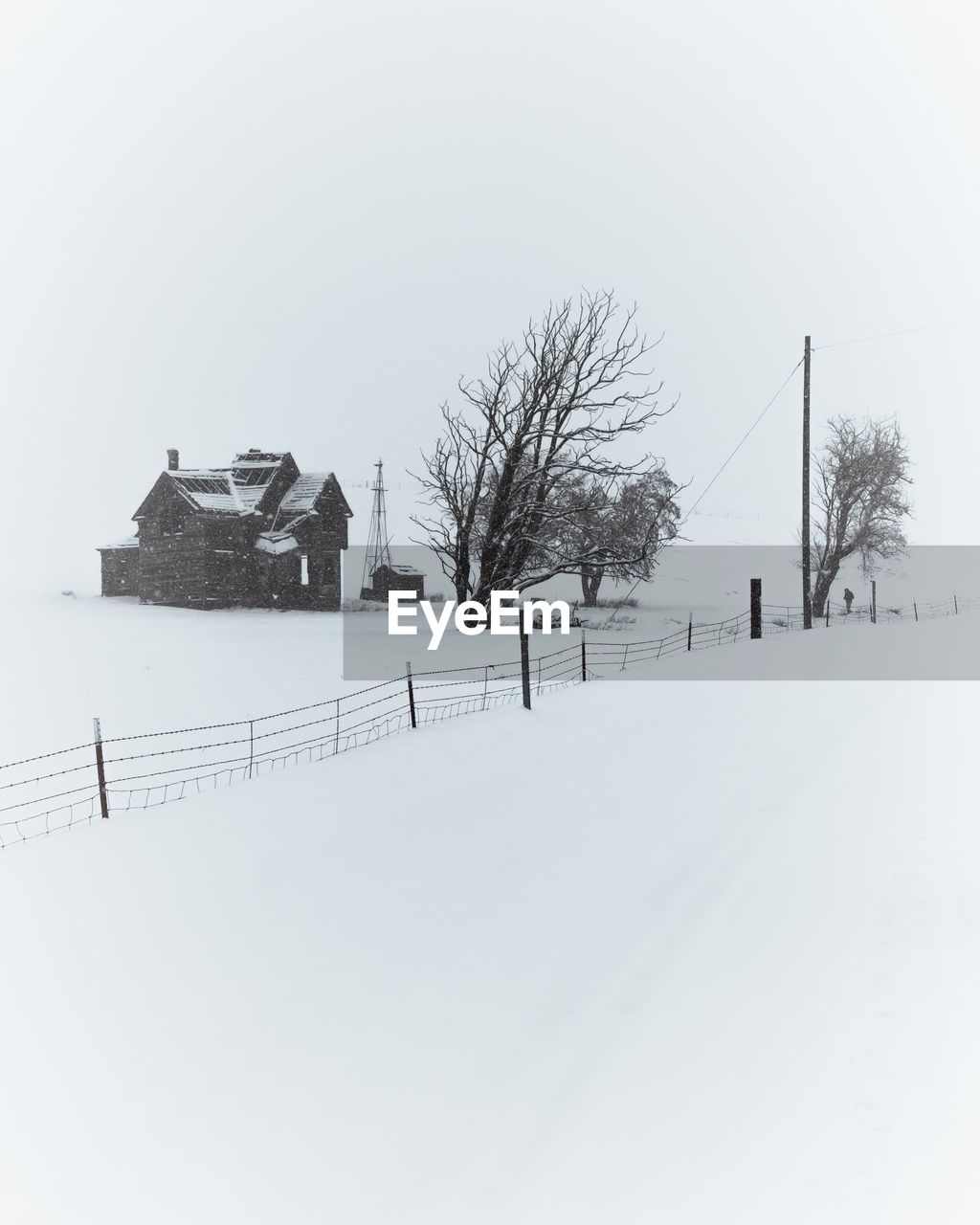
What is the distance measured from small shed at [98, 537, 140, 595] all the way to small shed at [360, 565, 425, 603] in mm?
10564

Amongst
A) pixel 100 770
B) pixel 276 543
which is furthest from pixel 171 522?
pixel 100 770

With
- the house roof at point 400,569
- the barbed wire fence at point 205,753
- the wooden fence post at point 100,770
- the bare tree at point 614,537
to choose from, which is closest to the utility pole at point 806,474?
the bare tree at point 614,537

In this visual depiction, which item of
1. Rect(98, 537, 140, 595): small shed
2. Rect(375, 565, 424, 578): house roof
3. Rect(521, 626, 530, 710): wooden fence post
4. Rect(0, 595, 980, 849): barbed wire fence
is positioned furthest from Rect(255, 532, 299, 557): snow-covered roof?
Rect(521, 626, 530, 710): wooden fence post

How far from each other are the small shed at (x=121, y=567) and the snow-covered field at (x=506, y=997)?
33741 millimetres

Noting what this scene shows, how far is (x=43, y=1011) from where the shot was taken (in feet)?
17.2

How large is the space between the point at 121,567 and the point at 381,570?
40.1 feet

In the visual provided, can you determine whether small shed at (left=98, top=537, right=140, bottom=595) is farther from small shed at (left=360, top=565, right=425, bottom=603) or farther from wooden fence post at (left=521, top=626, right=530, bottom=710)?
wooden fence post at (left=521, top=626, right=530, bottom=710)

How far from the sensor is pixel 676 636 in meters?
29.0

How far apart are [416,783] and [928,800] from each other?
5.23 metres

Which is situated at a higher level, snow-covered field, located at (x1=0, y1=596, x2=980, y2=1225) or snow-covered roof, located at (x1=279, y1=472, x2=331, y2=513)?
snow-covered roof, located at (x1=279, y1=472, x2=331, y2=513)

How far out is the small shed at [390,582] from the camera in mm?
40031

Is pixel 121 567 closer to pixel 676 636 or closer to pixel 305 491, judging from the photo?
pixel 305 491

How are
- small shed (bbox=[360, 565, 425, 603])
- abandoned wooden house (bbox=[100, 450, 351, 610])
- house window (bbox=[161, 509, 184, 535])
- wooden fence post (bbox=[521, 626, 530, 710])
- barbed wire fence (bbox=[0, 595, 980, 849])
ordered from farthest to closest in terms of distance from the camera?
small shed (bbox=[360, 565, 425, 603]), house window (bbox=[161, 509, 184, 535]), abandoned wooden house (bbox=[100, 450, 351, 610]), wooden fence post (bbox=[521, 626, 530, 710]), barbed wire fence (bbox=[0, 595, 980, 849])

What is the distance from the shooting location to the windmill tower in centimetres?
4022
